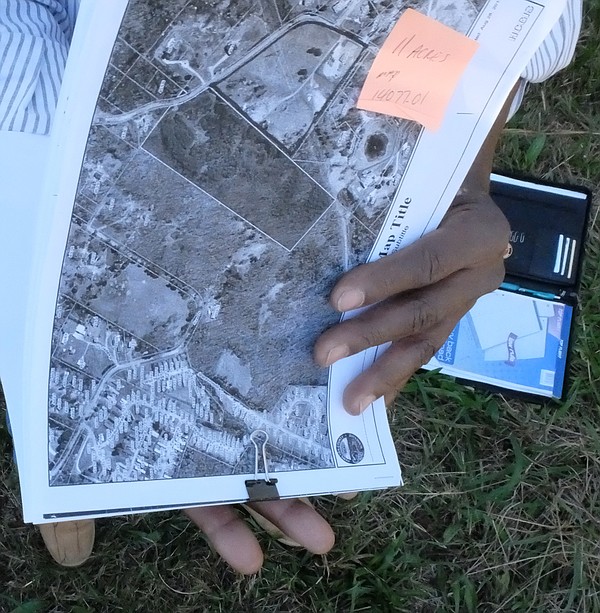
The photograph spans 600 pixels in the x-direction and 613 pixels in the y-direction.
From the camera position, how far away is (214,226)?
22.9 inches

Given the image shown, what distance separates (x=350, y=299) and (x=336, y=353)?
6 centimetres

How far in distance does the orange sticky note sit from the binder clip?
34 cm

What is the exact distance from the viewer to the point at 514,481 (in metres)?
1.14

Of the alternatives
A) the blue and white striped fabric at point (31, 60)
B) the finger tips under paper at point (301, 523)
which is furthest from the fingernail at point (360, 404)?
the blue and white striped fabric at point (31, 60)

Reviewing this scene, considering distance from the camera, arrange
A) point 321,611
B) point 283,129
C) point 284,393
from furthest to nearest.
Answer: point 321,611
point 284,393
point 283,129

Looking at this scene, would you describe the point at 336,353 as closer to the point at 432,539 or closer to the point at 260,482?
the point at 260,482

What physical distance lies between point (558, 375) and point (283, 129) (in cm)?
86

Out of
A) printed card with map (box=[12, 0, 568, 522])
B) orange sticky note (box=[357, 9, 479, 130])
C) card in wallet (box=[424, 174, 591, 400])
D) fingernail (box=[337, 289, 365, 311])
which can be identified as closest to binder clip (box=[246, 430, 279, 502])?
printed card with map (box=[12, 0, 568, 522])

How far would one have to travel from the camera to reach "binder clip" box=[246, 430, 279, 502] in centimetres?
66

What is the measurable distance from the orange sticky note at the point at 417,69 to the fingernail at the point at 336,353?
23 cm

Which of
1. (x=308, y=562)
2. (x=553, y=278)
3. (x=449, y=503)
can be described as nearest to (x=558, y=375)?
(x=553, y=278)

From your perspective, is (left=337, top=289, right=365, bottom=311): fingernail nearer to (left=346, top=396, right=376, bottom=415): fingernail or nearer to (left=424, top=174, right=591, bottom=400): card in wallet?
(left=346, top=396, right=376, bottom=415): fingernail

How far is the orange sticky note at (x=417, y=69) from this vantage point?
0.56 m

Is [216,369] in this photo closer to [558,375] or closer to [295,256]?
[295,256]
